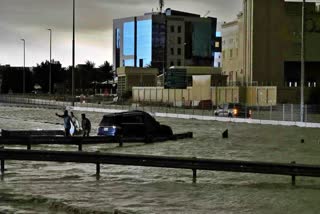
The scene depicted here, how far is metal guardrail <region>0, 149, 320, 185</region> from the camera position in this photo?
14.6 meters

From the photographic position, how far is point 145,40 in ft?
628

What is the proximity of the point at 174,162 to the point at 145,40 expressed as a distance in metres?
177

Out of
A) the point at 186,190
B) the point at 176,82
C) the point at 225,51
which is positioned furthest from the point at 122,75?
the point at 186,190

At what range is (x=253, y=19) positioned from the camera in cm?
10538

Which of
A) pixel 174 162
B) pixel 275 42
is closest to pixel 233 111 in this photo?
pixel 174 162

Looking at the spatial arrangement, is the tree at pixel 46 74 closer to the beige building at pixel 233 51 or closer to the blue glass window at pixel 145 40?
the blue glass window at pixel 145 40

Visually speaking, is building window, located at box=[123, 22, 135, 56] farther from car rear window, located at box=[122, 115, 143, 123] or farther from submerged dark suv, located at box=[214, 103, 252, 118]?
car rear window, located at box=[122, 115, 143, 123]

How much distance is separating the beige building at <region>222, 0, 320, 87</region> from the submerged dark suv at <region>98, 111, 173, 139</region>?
70.4 meters

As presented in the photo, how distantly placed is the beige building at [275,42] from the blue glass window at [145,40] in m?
75.9

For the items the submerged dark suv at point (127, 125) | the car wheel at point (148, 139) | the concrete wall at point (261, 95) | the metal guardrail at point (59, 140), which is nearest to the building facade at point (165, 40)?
the concrete wall at point (261, 95)

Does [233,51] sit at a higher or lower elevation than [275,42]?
lower

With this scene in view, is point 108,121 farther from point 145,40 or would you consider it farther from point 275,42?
point 145,40

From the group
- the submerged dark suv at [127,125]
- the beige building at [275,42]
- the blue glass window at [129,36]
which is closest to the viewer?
the submerged dark suv at [127,125]

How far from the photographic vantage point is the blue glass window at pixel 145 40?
7485 inches
